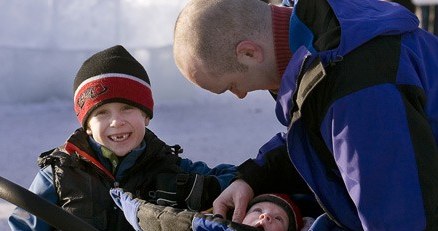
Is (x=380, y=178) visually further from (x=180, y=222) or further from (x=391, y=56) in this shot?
(x=180, y=222)

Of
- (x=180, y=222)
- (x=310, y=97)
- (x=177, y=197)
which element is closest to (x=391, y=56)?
(x=310, y=97)

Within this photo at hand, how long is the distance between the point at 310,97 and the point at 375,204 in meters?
0.26

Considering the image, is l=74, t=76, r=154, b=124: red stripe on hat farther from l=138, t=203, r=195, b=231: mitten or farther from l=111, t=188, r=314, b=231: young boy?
l=138, t=203, r=195, b=231: mitten

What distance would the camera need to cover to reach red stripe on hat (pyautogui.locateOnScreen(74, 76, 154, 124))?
8.68 ft

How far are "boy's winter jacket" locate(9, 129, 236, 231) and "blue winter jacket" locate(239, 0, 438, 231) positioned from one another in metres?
0.71

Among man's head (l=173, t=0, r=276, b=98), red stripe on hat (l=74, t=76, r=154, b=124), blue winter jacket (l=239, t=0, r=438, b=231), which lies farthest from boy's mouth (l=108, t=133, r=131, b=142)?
blue winter jacket (l=239, t=0, r=438, b=231)

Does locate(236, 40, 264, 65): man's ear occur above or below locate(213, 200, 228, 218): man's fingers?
above

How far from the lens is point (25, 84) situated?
7027mm

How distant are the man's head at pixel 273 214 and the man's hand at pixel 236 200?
0.02 meters

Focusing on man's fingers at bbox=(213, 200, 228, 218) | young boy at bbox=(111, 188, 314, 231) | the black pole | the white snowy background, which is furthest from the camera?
the white snowy background

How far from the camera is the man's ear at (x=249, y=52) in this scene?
1.96 m

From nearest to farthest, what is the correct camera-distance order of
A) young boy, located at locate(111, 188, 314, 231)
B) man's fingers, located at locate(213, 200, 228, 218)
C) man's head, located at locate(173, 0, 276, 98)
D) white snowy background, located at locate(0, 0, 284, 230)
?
young boy, located at locate(111, 188, 314, 231), man's head, located at locate(173, 0, 276, 98), man's fingers, located at locate(213, 200, 228, 218), white snowy background, located at locate(0, 0, 284, 230)

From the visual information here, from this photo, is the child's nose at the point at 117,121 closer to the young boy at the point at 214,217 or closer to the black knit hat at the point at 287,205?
the young boy at the point at 214,217

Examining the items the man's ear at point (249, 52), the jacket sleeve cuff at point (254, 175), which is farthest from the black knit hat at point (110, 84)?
the man's ear at point (249, 52)
